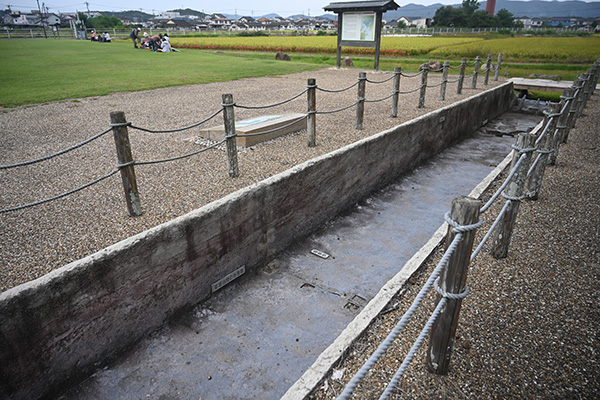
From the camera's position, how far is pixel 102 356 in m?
3.65

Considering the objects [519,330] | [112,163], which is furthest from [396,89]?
[519,330]

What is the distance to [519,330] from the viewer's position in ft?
10.3

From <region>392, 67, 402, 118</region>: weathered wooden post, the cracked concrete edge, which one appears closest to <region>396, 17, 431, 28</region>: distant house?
<region>392, 67, 402, 118</region>: weathered wooden post

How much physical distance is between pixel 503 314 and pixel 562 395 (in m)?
0.83

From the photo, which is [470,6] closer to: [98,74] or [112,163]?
[98,74]

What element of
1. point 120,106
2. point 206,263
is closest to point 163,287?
point 206,263

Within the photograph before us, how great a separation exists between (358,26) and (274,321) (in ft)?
51.2

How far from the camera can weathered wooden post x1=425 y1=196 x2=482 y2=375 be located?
7.64ft

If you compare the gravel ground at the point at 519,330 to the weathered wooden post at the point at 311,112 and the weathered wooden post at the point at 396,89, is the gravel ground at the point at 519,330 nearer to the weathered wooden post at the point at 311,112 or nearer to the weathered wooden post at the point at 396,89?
the weathered wooden post at the point at 311,112

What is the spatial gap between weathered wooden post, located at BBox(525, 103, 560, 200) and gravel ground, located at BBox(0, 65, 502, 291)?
3.14 meters

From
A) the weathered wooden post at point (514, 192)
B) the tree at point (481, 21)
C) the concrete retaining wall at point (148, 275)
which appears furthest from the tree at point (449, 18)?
the weathered wooden post at point (514, 192)

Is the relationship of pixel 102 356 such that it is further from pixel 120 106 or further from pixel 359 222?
pixel 120 106

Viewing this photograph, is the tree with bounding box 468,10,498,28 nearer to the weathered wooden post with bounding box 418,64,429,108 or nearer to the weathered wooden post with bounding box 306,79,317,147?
the weathered wooden post with bounding box 418,64,429,108

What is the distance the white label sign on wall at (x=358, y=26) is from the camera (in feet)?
54.5
